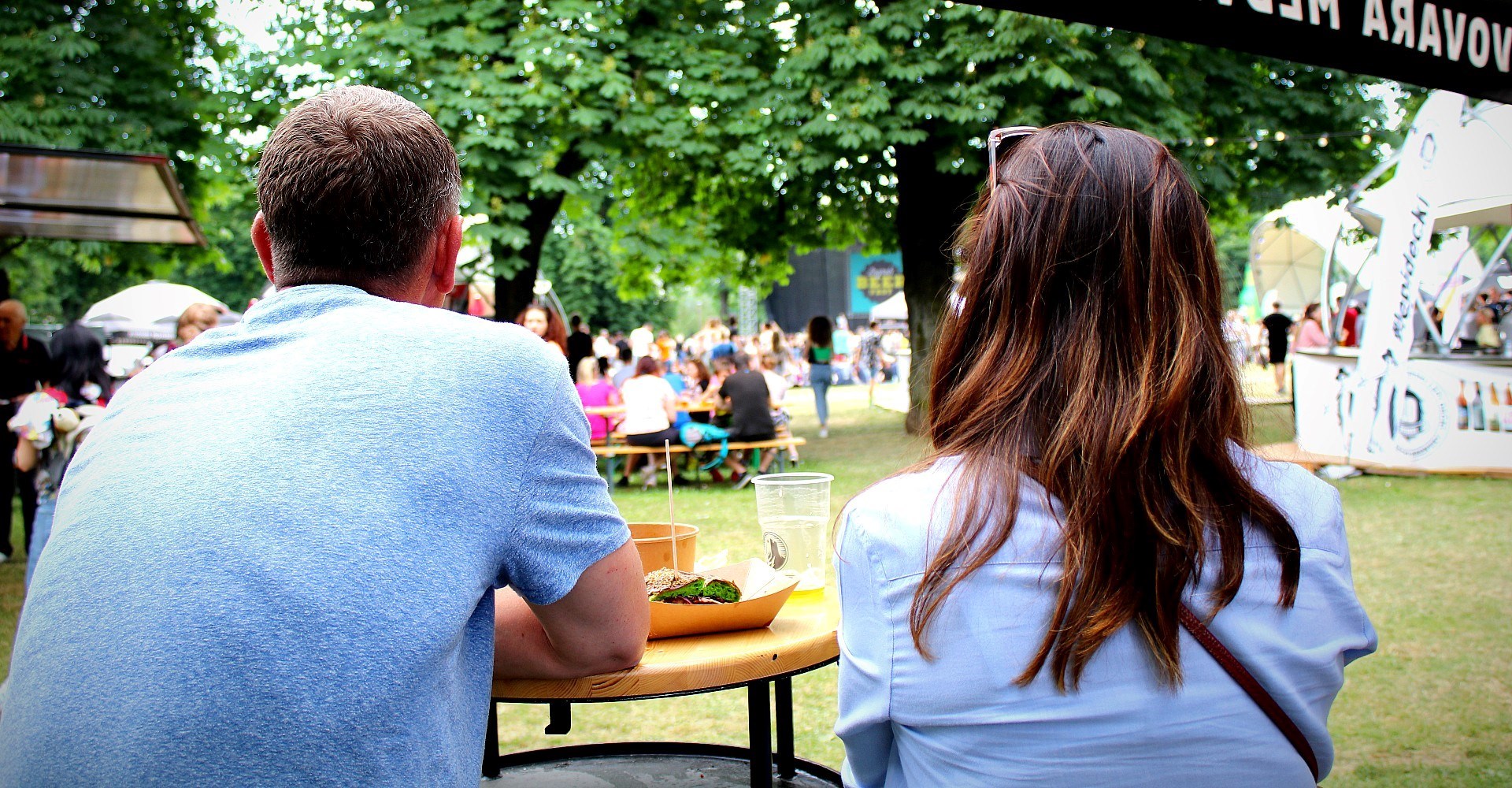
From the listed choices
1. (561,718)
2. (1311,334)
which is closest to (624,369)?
(1311,334)

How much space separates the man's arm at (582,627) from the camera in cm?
138

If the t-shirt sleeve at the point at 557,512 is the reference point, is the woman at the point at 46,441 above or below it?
below

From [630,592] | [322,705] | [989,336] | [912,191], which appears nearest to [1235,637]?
[989,336]

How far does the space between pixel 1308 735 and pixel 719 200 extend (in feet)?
45.0

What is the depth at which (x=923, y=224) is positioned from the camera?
42.8 ft

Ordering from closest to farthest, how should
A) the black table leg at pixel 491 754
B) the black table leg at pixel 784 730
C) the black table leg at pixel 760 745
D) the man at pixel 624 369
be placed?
the black table leg at pixel 760 745, the black table leg at pixel 784 730, the black table leg at pixel 491 754, the man at pixel 624 369

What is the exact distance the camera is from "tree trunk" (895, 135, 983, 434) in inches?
495

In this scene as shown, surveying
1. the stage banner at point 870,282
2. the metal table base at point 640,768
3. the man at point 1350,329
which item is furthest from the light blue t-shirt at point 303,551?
the stage banner at point 870,282

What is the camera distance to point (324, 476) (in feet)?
3.82

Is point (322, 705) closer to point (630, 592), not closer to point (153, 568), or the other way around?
point (153, 568)

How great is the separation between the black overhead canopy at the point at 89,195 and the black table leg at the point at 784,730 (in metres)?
5.68

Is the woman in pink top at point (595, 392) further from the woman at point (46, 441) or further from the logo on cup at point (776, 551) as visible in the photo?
the logo on cup at point (776, 551)

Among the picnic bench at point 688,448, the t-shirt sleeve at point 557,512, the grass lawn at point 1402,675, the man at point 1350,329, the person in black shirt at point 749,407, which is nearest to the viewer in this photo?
the t-shirt sleeve at point 557,512

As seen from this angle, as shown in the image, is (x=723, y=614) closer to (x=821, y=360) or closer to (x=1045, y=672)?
(x=1045, y=672)
